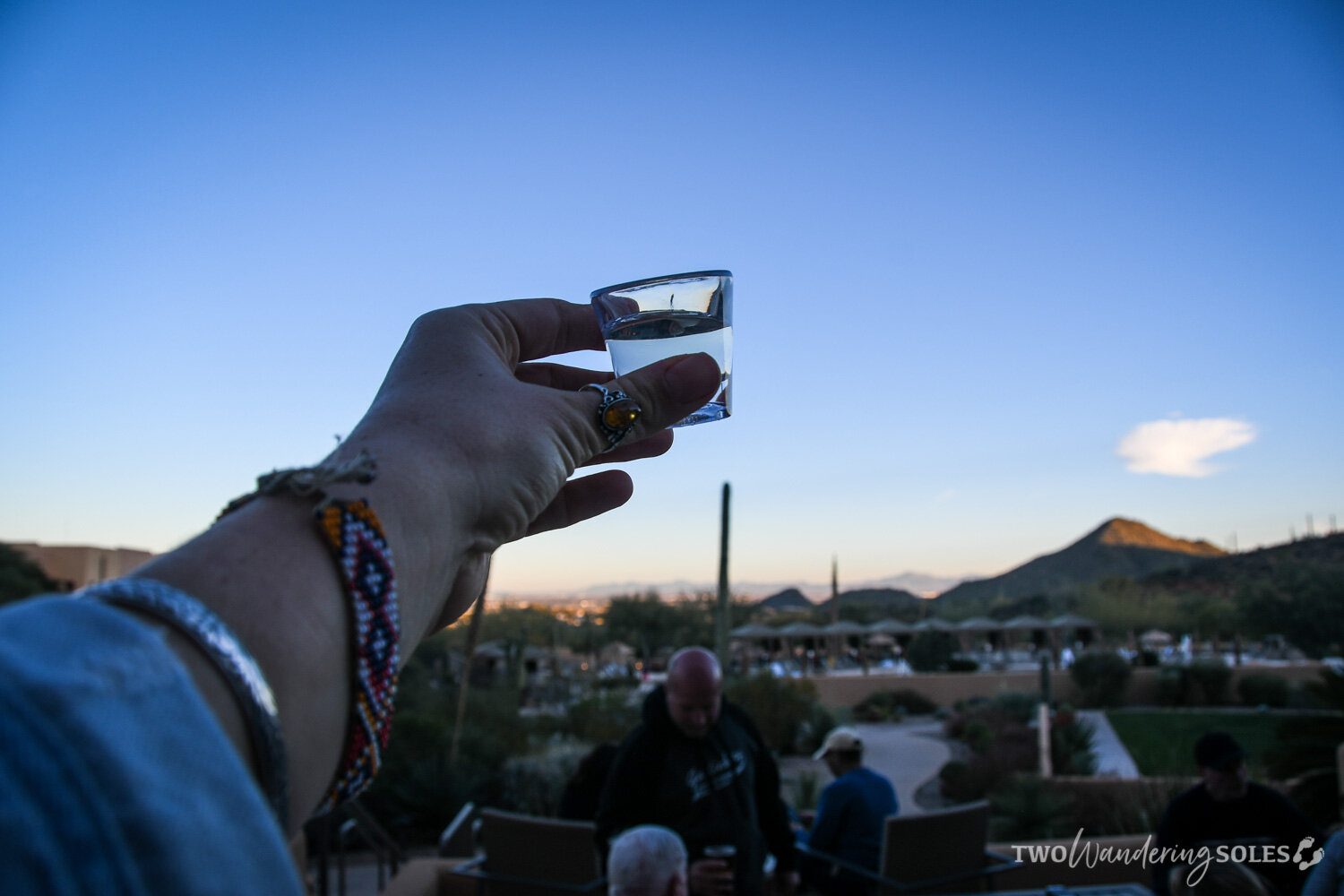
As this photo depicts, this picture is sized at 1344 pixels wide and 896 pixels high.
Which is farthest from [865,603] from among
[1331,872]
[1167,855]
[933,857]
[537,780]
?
[1331,872]

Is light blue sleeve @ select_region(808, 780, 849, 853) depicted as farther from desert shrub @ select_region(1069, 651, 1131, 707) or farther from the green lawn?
desert shrub @ select_region(1069, 651, 1131, 707)

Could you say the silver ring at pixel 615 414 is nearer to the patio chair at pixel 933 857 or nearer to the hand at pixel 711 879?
the hand at pixel 711 879

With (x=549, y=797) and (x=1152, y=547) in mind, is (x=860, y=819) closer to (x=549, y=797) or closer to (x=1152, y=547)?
(x=549, y=797)

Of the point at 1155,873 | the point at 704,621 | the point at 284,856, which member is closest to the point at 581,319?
the point at 284,856

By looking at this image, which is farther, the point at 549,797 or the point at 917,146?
the point at 549,797

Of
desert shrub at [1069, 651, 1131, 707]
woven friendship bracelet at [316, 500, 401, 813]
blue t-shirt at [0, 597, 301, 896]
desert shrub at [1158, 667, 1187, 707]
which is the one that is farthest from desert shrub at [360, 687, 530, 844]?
desert shrub at [1158, 667, 1187, 707]

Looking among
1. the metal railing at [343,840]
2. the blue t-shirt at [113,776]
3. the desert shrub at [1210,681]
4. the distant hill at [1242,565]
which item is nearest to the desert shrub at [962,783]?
the metal railing at [343,840]
